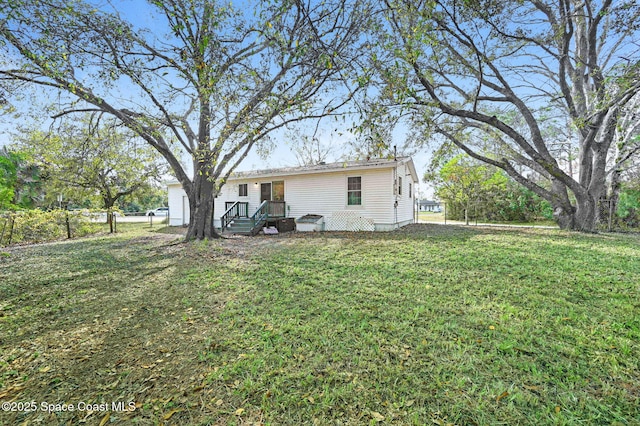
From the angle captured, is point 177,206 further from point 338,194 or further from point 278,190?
point 338,194

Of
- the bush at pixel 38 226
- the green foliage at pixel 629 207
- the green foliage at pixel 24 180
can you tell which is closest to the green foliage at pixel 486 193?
the green foliage at pixel 629 207

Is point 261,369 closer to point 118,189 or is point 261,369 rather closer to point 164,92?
point 164,92

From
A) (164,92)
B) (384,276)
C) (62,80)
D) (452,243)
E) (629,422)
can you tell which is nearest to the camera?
(629,422)

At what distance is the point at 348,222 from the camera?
12.5 m

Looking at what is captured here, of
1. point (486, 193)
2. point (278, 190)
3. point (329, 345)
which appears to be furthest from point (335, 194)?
point (486, 193)

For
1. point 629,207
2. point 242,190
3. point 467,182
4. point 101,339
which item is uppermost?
point 467,182

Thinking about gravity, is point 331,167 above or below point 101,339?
above

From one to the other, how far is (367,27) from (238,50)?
13.3ft

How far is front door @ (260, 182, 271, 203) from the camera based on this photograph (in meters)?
14.7

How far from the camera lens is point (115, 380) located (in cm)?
226

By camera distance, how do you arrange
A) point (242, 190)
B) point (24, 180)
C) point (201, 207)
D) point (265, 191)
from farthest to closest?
point (24, 180) < point (242, 190) < point (265, 191) < point (201, 207)

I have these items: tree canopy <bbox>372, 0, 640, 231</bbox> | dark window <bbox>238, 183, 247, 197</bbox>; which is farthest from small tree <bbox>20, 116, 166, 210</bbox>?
tree canopy <bbox>372, 0, 640, 231</bbox>

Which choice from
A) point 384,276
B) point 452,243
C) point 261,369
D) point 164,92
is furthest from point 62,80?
point 452,243

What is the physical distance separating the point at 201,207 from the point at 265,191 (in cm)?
565
